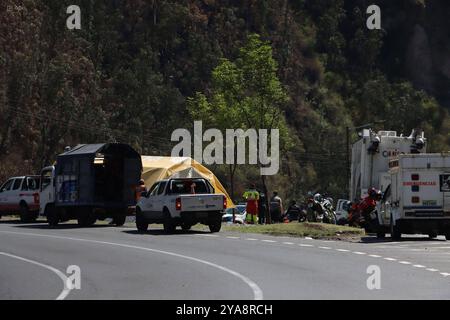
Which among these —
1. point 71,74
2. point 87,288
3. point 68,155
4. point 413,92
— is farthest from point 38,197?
point 413,92

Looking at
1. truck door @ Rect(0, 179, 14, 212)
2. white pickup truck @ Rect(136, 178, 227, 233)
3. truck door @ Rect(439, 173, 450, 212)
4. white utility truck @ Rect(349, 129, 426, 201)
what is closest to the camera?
truck door @ Rect(439, 173, 450, 212)

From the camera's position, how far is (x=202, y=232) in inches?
1292

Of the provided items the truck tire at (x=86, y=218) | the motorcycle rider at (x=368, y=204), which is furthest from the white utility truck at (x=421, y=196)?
the truck tire at (x=86, y=218)

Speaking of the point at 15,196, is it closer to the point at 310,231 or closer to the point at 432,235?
the point at 310,231

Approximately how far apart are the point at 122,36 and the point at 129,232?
242ft

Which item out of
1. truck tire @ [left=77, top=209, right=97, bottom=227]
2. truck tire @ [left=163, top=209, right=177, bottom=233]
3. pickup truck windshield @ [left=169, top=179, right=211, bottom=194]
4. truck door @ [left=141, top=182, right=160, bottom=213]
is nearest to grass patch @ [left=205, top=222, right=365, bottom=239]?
pickup truck windshield @ [left=169, top=179, right=211, bottom=194]

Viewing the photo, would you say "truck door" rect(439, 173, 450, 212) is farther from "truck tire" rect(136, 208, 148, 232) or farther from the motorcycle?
the motorcycle

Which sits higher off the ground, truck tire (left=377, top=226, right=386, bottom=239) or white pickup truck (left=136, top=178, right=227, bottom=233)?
white pickup truck (left=136, top=178, right=227, bottom=233)

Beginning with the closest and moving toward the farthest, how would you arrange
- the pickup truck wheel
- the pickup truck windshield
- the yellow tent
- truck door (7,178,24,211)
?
the pickup truck wheel, the pickup truck windshield, truck door (7,178,24,211), the yellow tent

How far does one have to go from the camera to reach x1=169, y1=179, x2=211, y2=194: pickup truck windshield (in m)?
32.6

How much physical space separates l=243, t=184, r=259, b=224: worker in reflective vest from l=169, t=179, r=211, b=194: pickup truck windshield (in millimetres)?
6295

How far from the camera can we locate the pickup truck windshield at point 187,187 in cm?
3262
